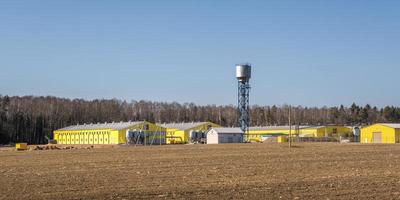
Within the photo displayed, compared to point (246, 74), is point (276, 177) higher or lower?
lower

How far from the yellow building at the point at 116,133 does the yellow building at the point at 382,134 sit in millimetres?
35238

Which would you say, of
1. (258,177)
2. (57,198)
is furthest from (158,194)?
(258,177)

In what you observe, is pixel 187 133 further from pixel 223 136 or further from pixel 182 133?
pixel 223 136

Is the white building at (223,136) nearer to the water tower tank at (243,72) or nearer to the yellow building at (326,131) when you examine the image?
the water tower tank at (243,72)

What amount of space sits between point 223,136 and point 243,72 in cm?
2066

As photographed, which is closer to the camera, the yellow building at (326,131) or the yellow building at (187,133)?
the yellow building at (187,133)

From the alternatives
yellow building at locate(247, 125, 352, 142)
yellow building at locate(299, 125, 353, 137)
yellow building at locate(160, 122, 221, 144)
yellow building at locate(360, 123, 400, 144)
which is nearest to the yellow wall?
yellow building at locate(160, 122, 221, 144)

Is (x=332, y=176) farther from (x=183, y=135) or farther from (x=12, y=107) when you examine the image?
(x=12, y=107)

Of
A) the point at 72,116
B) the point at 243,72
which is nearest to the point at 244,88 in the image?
the point at 243,72

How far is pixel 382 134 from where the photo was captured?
96.1 m

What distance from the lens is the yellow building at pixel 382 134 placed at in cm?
9319

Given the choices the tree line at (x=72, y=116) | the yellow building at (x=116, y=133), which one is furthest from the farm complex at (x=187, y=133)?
Answer: the tree line at (x=72, y=116)

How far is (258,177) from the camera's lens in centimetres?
2309

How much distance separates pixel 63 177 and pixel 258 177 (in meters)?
Answer: 7.83
